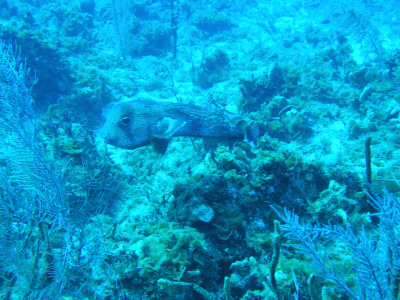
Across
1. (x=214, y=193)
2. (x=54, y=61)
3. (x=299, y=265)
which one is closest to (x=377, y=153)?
(x=299, y=265)

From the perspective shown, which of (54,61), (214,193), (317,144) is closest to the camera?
(214,193)

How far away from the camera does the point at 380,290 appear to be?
1788 millimetres

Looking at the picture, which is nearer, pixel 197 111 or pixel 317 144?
pixel 197 111

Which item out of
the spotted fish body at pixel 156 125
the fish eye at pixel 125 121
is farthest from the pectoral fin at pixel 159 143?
the fish eye at pixel 125 121

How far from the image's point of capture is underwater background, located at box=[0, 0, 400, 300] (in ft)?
8.02

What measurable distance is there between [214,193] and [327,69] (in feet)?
25.7

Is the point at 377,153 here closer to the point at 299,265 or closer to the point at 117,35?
the point at 299,265

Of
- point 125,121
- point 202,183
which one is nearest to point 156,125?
point 125,121

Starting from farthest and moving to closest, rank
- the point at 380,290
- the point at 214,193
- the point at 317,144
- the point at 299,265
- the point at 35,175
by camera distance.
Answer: the point at 317,144, the point at 35,175, the point at 214,193, the point at 299,265, the point at 380,290

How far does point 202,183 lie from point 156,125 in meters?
1.06

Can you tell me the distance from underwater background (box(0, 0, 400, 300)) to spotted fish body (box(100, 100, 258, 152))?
0.67 meters

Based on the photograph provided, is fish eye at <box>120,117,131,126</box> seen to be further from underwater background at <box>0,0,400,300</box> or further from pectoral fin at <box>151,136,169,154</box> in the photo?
underwater background at <box>0,0,400,300</box>

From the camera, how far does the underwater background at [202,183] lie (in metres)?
2.45

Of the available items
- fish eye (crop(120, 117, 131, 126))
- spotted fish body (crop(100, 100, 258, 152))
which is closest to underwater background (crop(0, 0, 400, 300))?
spotted fish body (crop(100, 100, 258, 152))
